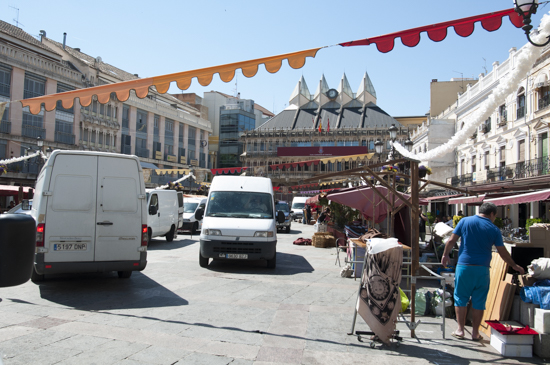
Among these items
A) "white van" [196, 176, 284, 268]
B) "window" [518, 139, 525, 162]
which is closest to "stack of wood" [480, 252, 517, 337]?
"white van" [196, 176, 284, 268]

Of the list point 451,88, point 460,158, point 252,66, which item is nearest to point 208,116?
point 451,88

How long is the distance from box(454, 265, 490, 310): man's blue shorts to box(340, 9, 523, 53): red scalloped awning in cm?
316

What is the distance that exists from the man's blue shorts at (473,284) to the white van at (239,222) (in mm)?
5909

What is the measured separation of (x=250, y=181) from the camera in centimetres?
1247

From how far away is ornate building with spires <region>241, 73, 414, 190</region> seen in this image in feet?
264

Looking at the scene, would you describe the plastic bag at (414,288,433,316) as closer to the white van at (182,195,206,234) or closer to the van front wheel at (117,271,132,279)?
the van front wheel at (117,271,132,279)

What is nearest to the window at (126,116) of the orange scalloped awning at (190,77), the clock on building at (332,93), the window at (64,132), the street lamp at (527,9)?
the window at (64,132)

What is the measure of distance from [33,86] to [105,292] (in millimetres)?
36531

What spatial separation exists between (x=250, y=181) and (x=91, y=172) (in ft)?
16.8

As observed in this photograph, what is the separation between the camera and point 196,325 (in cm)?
597

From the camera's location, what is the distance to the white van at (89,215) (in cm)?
770

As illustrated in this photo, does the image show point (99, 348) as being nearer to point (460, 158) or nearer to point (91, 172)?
point (91, 172)

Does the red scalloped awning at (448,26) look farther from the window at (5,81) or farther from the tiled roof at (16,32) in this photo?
the tiled roof at (16,32)

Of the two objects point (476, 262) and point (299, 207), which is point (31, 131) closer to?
point (299, 207)
